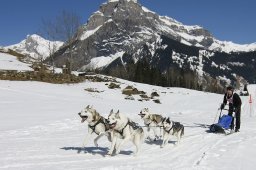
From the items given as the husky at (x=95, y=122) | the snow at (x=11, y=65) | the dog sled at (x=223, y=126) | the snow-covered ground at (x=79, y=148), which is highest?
the snow at (x=11, y=65)

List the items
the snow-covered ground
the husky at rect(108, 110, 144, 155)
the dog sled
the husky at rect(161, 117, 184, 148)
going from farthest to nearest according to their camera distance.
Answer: the dog sled
the husky at rect(161, 117, 184, 148)
the husky at rect(108, 110, 144, 155)
the snow-covered ground

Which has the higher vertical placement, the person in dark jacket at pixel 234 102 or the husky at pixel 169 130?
the person in dark jacket at pixel 234 102

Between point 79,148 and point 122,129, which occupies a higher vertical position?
point 122,129

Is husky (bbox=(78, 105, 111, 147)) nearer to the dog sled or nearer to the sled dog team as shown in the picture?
the sled dog team

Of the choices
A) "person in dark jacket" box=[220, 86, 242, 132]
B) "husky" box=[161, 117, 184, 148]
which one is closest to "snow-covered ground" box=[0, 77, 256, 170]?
"husky" box=[161, 117, 184, 148]

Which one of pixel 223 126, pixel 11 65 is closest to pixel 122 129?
pixel 223 126

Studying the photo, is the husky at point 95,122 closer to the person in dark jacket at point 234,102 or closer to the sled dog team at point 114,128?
the sled dog team at point 114,128

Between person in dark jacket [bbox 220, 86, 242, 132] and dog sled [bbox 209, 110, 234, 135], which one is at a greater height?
person in dark jacket [bbox 220, 86, 242, 132]

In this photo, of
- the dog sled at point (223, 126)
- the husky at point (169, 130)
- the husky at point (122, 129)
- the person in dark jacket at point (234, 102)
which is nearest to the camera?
the husky at point (122, 129)

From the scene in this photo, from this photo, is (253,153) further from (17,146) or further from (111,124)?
(17,146)

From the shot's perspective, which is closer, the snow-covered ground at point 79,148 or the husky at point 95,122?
the snow-covered ground at point 79,148

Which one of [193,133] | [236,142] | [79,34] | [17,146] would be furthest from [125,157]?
[79,34]

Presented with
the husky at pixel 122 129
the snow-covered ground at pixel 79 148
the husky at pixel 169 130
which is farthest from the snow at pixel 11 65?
the husky at pixel 122 129

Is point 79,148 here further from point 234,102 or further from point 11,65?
point 11,65
